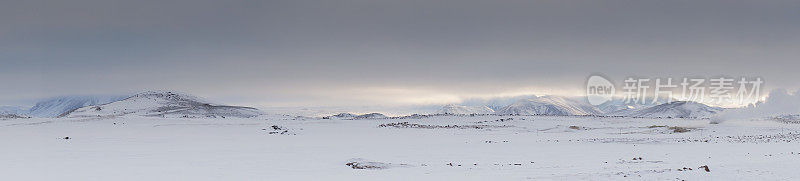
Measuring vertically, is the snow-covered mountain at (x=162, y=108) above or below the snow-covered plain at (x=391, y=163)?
above

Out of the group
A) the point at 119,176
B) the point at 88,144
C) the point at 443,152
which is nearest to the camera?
the point at 119,176

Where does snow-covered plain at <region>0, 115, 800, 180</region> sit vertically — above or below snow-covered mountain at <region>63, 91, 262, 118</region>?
below

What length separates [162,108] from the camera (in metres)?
127

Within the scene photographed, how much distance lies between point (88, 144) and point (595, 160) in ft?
90.7

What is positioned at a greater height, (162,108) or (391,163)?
(162,108)

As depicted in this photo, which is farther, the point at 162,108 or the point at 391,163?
the point at 162,108

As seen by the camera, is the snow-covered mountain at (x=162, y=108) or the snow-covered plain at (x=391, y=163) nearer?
the snow-covered plain at (x=391, y=163)

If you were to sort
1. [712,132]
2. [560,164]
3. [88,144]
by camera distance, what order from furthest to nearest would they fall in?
[712,132] → [88,144] → [560,164]

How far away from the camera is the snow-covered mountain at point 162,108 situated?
11375cm

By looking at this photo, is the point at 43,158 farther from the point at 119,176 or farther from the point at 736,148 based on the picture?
the point at 736,148

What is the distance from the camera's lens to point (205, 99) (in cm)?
17138

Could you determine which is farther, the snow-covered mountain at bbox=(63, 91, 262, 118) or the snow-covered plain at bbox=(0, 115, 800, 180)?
the snow-covered mountain at bbox=(63, 91, 262, 118)

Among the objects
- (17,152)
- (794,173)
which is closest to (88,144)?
(17,152)

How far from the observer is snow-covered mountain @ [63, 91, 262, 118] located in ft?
373
